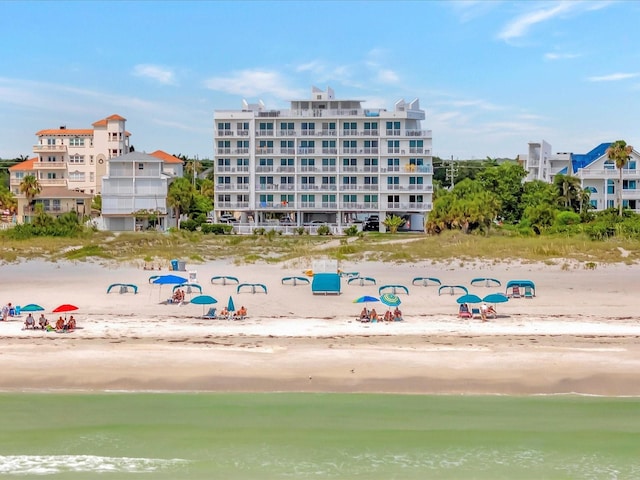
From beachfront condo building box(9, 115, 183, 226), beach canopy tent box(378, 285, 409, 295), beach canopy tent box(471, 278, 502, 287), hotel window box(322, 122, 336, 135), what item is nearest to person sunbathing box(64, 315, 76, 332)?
beach canopy tent box(378, 285, 409, 295)

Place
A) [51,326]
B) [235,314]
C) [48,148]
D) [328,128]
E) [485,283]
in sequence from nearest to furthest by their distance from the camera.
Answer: [51,326] → [235,314] → [485,283] → [328,128] → [48,148]

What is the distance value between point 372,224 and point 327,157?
29.1 feet

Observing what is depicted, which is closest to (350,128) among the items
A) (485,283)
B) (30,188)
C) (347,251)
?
(347,251)

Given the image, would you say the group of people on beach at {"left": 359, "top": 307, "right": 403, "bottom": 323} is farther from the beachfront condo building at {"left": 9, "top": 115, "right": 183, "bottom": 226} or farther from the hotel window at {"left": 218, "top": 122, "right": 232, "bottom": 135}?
the beachfront condo building at {"left": 9, "top": 115, "right": 183, "bottom": 226}

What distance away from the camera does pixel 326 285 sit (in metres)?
31.9

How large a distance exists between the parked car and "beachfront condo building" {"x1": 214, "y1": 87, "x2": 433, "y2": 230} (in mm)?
625

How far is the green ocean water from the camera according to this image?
14297 millimetres

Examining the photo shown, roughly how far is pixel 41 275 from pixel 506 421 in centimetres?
2964

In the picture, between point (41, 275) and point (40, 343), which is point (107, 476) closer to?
point (40, 343)

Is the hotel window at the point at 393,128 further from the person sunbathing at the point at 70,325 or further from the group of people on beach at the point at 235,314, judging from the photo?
the person sunbathing at the point at 70,325

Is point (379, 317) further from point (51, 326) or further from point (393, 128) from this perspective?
point (393, 128)

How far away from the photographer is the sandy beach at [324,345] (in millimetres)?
18656

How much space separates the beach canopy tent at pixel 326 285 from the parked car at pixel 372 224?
51873 millimetres

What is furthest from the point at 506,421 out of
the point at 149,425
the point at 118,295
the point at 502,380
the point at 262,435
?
the point at 118,295
